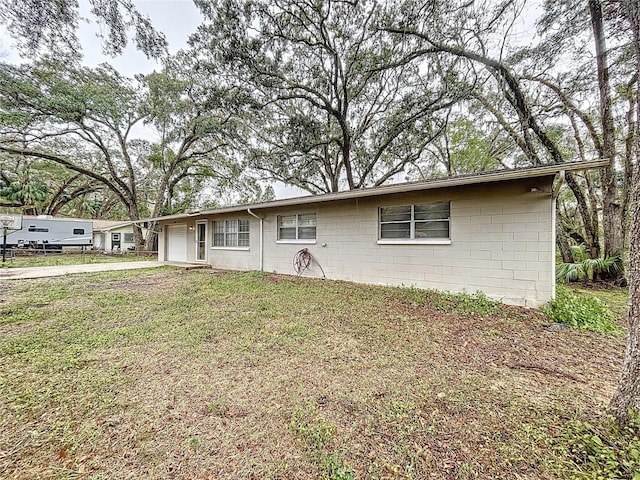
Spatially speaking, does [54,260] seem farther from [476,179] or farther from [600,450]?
[600,450]

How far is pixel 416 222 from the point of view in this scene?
22.0 ft

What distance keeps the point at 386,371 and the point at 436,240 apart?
13.6ft

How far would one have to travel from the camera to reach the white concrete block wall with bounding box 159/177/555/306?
16.8 feet

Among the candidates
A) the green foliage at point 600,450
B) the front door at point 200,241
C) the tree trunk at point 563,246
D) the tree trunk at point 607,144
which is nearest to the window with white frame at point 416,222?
the tree trunk at point 607,144

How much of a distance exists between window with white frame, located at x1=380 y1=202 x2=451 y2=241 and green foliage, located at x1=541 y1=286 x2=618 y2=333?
225 centimetres

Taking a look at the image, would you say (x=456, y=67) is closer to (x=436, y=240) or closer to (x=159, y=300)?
(x=436, y=240)

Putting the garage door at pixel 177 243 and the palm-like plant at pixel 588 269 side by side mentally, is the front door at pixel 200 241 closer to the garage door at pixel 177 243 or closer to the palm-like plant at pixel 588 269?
the garage door at pixel 177 243

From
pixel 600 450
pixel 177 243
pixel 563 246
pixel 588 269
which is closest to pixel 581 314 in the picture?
pixel 600 450

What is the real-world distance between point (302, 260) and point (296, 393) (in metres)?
6.52

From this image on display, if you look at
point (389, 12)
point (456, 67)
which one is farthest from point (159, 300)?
point (456, 67)

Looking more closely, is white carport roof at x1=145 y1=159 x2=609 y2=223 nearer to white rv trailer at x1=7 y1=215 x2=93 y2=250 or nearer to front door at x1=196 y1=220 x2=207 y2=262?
front door at x1=196 y1=220 x2=207 y2=262

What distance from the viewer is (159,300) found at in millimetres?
6094

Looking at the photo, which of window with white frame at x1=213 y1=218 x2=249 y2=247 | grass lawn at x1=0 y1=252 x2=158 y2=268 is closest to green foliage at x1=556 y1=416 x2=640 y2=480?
window with white frame at x1=213 y1=218 x2=249 y2=247

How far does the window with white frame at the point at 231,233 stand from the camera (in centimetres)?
1107
